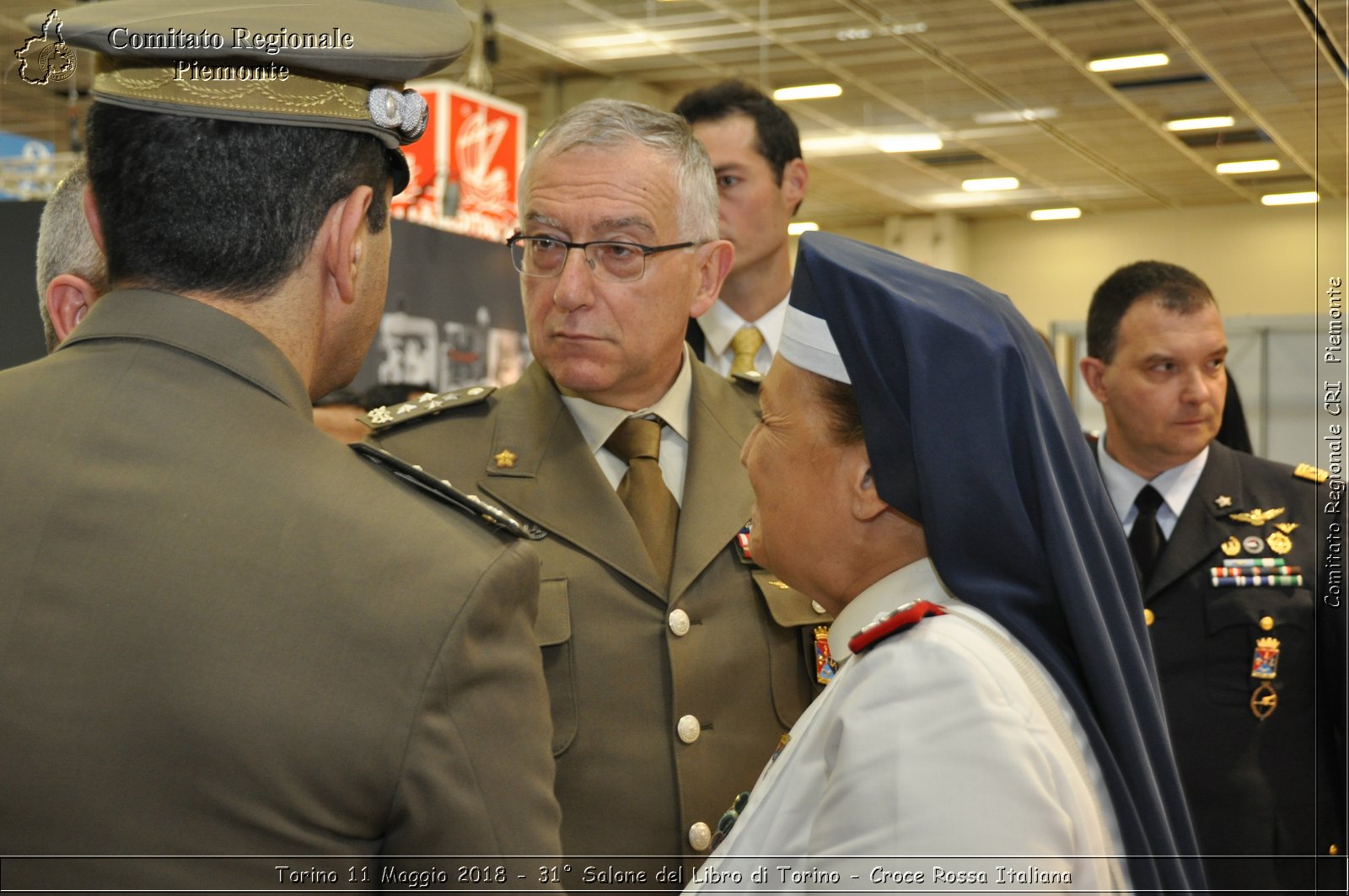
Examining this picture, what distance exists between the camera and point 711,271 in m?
2.37

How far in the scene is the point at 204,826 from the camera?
1032mm

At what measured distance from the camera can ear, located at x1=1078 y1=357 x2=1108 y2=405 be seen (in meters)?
3.42

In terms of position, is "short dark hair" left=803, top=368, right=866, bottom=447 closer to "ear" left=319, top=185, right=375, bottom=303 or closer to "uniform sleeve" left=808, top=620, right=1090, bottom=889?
"uniform sleeve" left=808, top=620, right=1090, bottom=889

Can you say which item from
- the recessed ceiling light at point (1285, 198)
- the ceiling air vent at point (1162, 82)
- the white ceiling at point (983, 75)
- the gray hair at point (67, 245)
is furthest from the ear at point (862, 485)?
the recessed ceiling light at point (1285, 198)

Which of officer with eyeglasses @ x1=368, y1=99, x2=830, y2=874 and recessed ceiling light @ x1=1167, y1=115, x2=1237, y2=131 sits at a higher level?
recessed ceiling light @ x1=1167, y1=115, x2=1237, y2=131

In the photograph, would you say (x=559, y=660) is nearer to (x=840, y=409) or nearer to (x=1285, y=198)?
(x=840, y=409)

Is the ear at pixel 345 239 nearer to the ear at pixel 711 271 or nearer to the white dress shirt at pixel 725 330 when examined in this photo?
the ear at pixel 711 271

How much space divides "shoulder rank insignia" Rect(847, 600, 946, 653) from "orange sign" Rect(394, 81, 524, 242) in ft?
17.5

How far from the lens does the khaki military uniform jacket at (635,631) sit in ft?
6.23

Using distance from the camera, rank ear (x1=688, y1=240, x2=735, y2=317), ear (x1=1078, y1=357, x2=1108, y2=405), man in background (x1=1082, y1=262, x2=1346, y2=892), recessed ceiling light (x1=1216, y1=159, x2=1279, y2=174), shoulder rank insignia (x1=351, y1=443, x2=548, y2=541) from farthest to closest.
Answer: recessed ceiling light (x1=1216, y1=159, x2=1279, y2=174), ear (x1=1078, y1=357, x2=1108, y2=405), man in background (x1=1082, y1=262, x2=1346, y2=892), ear (x1=688, y1=240, x2=735, y2=317), shoulder rank insignia (x1=351, y1=443, x2=548, y2=541)

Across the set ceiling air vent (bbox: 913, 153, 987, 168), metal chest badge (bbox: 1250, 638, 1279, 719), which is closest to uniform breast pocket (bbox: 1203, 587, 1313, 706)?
metal chest badge (bbox: 1250, 638, 1279, 719)

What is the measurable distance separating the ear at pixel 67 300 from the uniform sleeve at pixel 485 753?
1.10 m

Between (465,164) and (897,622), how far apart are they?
20.6ft

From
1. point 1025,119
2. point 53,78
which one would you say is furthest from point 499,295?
point 1025,119
